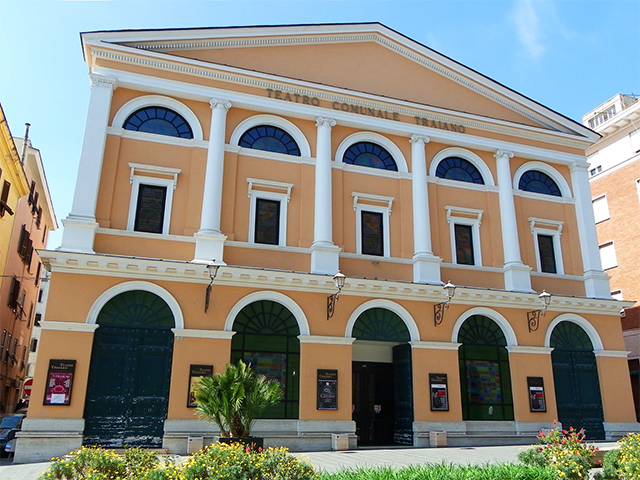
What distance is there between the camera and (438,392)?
1786 cm

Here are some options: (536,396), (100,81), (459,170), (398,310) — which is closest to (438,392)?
(398,310)

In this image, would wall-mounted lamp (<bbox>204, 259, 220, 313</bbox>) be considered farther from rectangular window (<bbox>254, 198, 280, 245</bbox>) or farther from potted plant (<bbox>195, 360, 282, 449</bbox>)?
potted plant (<bbox>195, 360, 282, 449</bbox>)

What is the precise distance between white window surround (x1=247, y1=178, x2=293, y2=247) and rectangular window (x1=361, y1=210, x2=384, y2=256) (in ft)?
9.23

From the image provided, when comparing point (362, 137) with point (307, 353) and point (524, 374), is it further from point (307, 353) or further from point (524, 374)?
point (524, 374)

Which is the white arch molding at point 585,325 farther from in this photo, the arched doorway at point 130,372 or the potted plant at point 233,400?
the arched doorway at point 130,372

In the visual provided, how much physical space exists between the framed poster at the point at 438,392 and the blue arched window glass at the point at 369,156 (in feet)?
24.7

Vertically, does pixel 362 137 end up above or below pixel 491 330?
above

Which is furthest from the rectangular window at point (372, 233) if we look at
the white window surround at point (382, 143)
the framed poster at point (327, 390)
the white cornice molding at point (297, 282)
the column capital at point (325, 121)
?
the framed poster at point (327, 390)

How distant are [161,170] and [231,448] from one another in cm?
1138

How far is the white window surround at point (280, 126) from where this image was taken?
19.0m

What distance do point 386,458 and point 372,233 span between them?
7921mm

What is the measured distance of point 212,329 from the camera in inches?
640

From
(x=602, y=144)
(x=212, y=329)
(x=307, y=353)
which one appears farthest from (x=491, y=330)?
(x=602, y=144)

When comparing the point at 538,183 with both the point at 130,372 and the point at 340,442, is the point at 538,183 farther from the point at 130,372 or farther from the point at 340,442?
the point at 130,372
